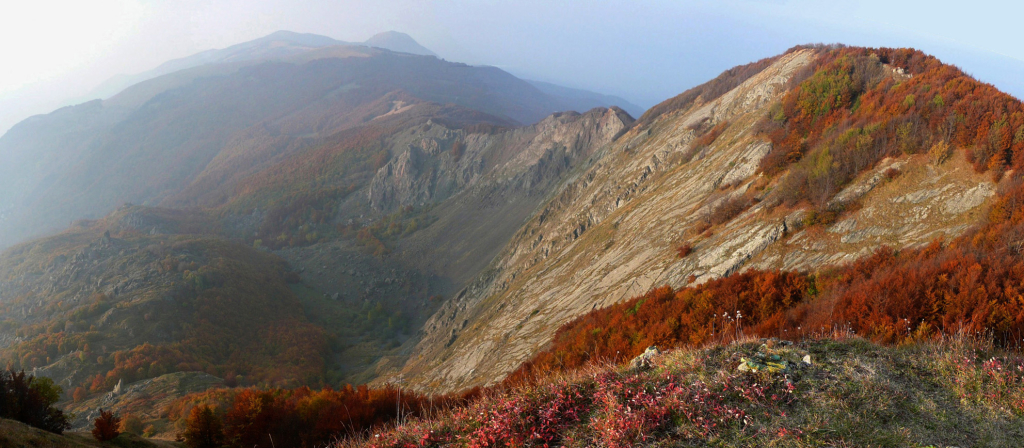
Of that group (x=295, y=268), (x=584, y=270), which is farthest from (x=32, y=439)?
(x=295, y=268)

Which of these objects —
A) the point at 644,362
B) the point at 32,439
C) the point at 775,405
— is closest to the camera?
the point at 775,405

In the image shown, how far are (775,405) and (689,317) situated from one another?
6.54m

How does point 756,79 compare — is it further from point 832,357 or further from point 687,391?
point 687,391

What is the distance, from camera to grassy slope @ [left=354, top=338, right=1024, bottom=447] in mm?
4570

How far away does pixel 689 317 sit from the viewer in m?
11.4

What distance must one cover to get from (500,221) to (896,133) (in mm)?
40307

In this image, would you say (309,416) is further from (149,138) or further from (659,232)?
(149,138)

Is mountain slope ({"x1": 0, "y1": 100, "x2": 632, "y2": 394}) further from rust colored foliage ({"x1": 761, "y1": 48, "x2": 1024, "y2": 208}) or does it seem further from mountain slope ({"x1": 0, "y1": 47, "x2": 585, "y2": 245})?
mountain slope ({"x1": 0, "y1": 47, "x2": 585, "y2": 245})

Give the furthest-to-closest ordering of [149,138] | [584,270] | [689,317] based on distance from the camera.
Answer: [149,138] < [584,270] < [689,317]

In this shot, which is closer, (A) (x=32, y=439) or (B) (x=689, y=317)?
(A) (x=32, y=439)

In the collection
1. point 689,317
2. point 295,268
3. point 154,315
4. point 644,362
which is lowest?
point 295,268

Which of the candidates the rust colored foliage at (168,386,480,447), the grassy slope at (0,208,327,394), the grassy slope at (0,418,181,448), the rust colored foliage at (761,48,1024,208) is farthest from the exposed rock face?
the grassy slope at (0,208,327,394)

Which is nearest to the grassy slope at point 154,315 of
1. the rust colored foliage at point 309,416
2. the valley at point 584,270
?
the valley at point 584,270

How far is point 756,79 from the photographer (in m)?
30.0
